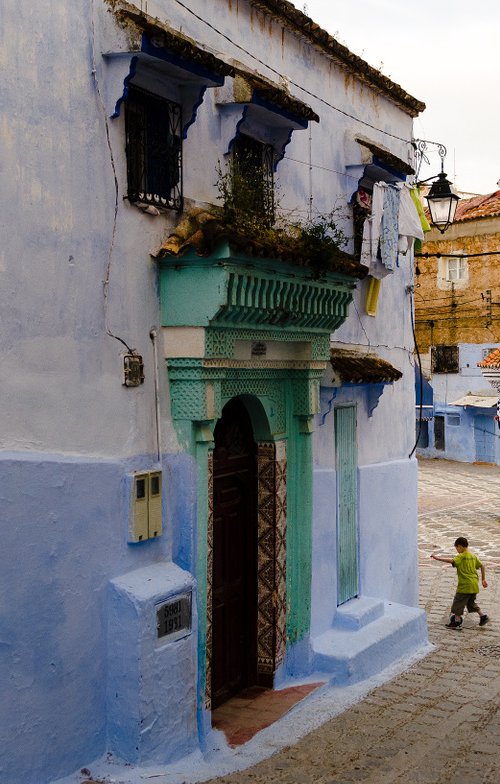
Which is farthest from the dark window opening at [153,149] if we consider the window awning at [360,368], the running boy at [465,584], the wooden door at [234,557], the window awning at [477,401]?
the window awning at [477,401]

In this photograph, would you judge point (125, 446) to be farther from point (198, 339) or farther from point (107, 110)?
point (107, 110)

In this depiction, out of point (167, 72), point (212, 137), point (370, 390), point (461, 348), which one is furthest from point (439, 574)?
point (461, 348)

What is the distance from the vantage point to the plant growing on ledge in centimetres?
705

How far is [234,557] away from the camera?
8.40m

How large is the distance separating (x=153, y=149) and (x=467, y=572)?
7.63 metres

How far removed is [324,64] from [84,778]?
7280 mm

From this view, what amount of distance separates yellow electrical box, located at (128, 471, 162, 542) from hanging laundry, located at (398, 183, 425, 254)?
5.42 m

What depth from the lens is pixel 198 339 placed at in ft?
Answer: 22.7

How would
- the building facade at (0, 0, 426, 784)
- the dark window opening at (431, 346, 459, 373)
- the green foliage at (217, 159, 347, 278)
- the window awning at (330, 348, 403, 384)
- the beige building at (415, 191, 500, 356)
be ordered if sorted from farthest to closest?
the dark window opening at (431, 346, 459, 373) → the beige building at (415, 191, 500, 356) → the window awning at (330, 348, 403, 384) → the green foliage at (217, 159, 347, 278) → the building facade at (0, 0, 426, 784)

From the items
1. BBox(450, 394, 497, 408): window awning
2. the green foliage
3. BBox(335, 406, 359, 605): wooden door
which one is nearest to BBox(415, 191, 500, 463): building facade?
BBox(450, 394, 497, 408): window awning

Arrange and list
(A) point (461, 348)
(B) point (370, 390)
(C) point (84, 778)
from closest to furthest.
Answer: (C) point (84, 778), (B) point (370, 390), (A) point (461, 348)

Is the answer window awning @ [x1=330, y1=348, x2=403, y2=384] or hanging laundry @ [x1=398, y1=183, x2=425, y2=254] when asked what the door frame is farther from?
hanging laundry @ [x1=398, y1=183, x2=425, y2=254]

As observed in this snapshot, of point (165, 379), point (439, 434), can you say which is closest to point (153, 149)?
point (165, 379)

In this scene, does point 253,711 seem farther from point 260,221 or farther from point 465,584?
point 465,584
